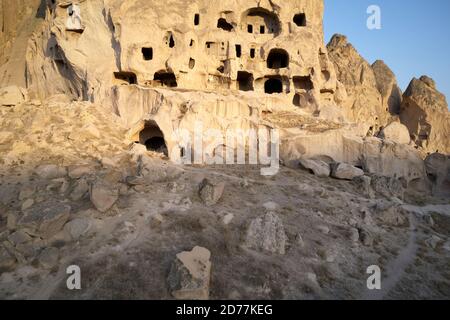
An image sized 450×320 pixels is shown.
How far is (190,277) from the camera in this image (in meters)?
8.12

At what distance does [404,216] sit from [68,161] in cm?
1553

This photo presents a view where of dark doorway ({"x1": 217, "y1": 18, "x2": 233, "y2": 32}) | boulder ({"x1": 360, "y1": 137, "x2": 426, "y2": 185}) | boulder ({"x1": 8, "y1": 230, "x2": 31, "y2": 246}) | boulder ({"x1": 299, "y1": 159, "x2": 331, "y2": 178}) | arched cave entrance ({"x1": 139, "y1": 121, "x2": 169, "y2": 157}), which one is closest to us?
boulder ({"x1": 8, "y1": 230, "x2": 31, "y2": 246})

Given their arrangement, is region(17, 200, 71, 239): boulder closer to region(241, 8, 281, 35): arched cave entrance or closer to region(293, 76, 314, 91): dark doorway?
region(293, 76, 314, 91): dark doorway

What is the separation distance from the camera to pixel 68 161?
14484mm

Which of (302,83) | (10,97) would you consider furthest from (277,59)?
(10,97)

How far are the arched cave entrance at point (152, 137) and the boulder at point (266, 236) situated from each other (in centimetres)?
950

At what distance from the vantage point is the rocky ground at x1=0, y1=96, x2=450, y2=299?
8.61 meters

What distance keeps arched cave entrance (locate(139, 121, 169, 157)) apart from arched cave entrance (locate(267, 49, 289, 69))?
14.4 meters

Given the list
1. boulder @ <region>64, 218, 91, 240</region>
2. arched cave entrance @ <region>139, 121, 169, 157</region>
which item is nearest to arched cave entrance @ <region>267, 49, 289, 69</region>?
arched cave entrance @ <region>139, 121, 169, 157</region>

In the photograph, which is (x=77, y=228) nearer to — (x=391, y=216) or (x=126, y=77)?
(x=391, y=216)

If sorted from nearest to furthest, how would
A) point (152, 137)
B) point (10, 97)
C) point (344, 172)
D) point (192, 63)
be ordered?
point (344, 172) < point (10, 97) < point (152, 137) < point (192, 63)

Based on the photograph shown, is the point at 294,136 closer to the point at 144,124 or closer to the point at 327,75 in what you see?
the point at 144,124

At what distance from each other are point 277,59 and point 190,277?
25957 mm

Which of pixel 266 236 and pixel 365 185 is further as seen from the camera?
pixel 365 185
